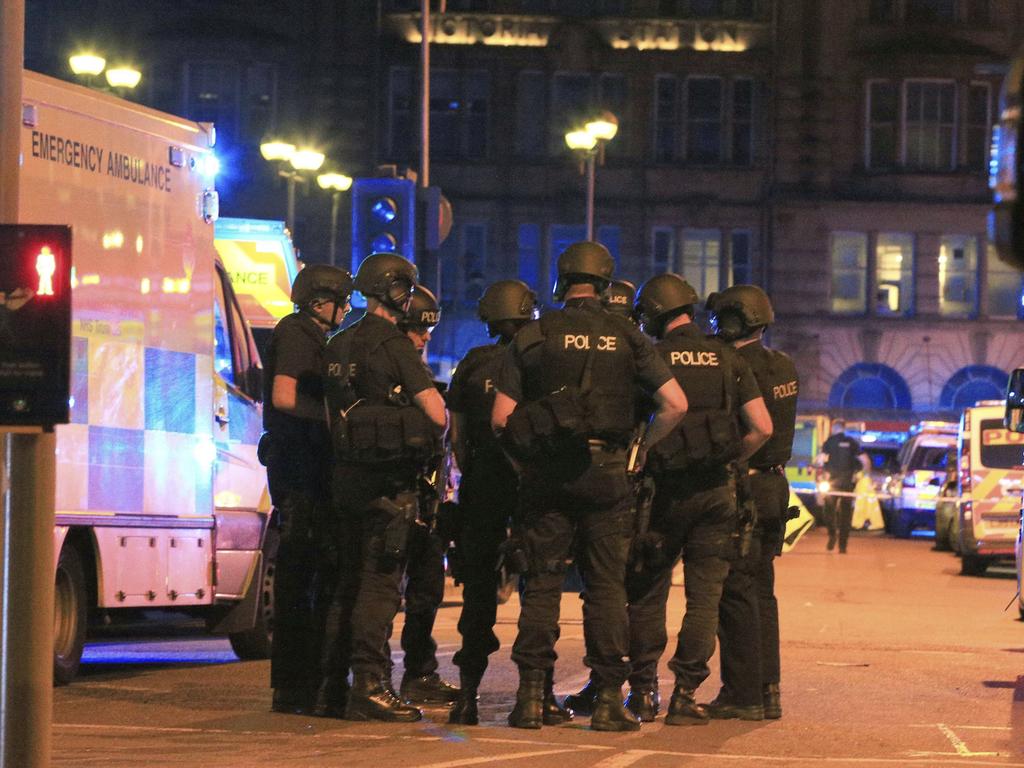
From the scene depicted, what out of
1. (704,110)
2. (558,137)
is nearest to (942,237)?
(704,110)

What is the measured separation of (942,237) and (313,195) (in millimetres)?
15377

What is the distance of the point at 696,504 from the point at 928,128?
4249 centimetres

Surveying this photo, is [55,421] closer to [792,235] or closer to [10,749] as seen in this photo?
[10,749]

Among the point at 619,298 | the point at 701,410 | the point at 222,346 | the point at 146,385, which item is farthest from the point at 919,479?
the point at 701,410

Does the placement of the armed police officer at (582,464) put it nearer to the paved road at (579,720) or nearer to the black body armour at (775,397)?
the paved road at (579,720)

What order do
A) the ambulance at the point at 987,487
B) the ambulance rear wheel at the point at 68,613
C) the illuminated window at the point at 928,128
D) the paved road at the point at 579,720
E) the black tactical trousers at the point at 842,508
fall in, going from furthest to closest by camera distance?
the illuminated window at the point at 928,128 → the black tactical trousers at the point at 842,508 → the ambulance at the point at 987,487 → the ambulance rear wheel at the point at 68,613 → the paved road at the point at 579,720

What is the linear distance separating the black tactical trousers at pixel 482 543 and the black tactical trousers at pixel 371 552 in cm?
34

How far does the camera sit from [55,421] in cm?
611

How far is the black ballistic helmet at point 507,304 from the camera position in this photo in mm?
9672

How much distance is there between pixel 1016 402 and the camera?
12320 mm

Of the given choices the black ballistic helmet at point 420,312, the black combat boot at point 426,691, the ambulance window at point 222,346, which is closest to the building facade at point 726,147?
the ambulance window at point 222,346

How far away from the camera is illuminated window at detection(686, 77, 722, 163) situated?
49.9 m

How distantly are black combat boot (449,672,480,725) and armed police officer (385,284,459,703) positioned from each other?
0.35 m

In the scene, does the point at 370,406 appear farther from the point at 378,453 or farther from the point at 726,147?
the point at 726,147
